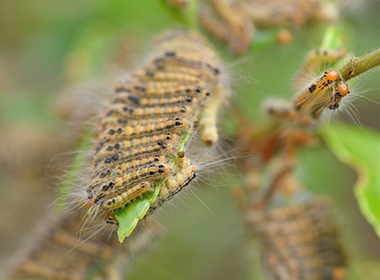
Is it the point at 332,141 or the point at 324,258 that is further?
the point at 332,141

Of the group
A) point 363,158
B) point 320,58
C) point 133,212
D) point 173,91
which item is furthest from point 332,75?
point 363,158

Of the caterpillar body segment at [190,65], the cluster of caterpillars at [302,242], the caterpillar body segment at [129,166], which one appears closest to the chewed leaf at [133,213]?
the caterpillar body segment at [129,166]

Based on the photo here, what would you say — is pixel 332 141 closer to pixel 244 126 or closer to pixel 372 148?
pixel 372 148

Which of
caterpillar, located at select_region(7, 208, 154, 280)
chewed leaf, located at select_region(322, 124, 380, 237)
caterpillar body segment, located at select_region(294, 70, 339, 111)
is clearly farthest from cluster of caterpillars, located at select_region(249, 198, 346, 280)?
caterpillar body segment, located at select_region(294, 70, 339, 111)

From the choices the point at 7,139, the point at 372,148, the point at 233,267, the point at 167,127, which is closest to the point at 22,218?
the point at 7,139

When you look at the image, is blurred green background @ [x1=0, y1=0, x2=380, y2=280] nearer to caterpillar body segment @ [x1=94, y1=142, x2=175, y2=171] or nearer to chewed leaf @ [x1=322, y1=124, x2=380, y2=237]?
chewed leaf @ [x1=322, y1=124, x2=380, y2=237]

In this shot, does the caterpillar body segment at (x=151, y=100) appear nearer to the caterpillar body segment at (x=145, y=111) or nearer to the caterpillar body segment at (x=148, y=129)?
the caterpillar body segment at (x=145, y=111)

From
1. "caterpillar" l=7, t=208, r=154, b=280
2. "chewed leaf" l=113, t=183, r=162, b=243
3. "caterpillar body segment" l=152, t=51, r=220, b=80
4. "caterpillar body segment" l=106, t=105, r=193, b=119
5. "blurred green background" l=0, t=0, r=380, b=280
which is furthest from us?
"blurred green background" l=0, t=0, r=380, b=280
